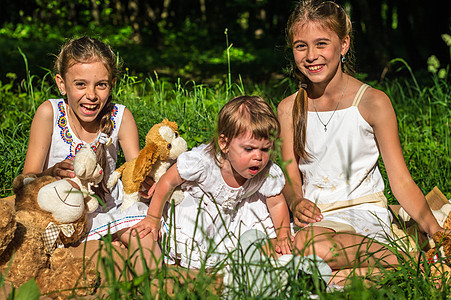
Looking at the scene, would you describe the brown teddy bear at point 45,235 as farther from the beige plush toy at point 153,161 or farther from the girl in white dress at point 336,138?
the girl in white dress at point 336,138

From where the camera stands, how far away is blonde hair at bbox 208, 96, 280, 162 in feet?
8.11

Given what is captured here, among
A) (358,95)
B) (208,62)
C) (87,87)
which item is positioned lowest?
(358,95)

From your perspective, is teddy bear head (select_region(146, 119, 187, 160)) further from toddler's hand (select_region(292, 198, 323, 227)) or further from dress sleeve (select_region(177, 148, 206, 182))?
toddler's hand (select_region(292, 198, 323, 227))

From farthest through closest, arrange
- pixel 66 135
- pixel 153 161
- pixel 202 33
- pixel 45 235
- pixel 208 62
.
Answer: pixel 202 33
pixel 208 62
pixel 66 135
pixel 153 161
pixel 45 235

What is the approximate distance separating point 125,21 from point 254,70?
9084 millimetres

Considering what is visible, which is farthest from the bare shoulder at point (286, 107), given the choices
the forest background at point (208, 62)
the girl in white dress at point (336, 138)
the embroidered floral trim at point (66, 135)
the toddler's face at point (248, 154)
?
the embroidered floral trim at point (66, 135)

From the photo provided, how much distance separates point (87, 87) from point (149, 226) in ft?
3.11

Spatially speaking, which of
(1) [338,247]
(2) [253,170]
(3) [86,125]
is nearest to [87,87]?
(3) [86,125]

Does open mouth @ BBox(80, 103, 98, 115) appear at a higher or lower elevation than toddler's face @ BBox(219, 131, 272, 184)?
higher

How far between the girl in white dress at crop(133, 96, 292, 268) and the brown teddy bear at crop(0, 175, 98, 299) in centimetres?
37

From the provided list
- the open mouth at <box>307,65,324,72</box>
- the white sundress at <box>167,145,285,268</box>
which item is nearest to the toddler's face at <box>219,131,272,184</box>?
the white sundress at <box>167,145,285,268</box>

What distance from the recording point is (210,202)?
Answer: 281 cm

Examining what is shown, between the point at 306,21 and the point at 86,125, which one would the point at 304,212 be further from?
the point at 86,125

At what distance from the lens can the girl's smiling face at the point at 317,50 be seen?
2.82m
